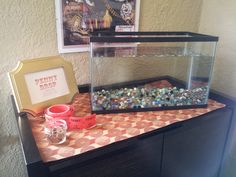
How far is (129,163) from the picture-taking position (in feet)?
2.39

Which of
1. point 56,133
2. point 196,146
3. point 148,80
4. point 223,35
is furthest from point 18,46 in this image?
point 223,35

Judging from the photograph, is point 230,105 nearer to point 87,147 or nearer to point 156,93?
point 156,93

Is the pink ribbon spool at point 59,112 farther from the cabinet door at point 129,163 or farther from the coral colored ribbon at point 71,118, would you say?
the cabinet door at point 129,163

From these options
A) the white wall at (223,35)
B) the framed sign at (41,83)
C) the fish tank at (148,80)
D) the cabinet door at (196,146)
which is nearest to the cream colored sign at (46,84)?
the framed sign at (41,83)

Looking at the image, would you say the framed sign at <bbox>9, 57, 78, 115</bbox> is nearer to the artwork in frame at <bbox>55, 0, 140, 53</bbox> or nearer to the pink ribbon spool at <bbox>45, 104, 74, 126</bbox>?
the pink ribbon spool at <bbox>45, 104, 74, 126</bbox>

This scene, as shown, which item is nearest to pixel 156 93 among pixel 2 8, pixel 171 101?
pixel 171 101

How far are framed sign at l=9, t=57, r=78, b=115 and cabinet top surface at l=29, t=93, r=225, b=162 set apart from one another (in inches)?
2.4

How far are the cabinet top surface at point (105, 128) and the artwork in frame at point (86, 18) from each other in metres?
0.26

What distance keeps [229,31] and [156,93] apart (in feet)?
1.89

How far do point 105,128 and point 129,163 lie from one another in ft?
0.46

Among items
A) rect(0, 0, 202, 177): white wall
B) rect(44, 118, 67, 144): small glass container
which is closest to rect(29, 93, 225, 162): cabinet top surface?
rect(44, 118, 67, 144): small glass container

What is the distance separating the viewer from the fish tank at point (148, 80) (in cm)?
87

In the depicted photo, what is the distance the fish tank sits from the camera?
87 centimetres

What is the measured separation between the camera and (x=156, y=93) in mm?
955
